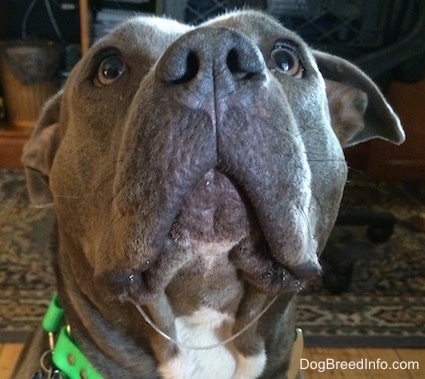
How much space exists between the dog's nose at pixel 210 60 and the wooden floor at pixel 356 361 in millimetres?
1429

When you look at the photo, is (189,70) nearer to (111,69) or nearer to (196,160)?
(196,160)

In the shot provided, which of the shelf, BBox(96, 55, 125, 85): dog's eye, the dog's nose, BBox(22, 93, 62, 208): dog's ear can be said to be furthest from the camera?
the shelf

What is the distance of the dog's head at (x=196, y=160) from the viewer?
0.93 meters

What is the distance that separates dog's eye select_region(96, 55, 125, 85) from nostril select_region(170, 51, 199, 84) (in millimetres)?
301

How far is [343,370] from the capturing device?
217 centimetres

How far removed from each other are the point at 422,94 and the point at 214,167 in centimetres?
276

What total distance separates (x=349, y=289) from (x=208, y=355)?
1.38 m

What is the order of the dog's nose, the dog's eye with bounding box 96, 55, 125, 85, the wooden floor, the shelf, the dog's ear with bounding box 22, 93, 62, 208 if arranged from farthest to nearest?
the shelf
the wooden floor
the dog's ear with bounding box 22, 93, 62, 208
the dog's eye with bounding box 96, 55, 125, 85
the dog's nose

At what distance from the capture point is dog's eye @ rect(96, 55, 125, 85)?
122 centimetres

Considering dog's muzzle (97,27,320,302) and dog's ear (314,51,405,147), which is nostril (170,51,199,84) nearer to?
dog's muzzle (97,27,320,302)

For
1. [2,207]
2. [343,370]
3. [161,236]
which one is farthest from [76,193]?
[2,207]

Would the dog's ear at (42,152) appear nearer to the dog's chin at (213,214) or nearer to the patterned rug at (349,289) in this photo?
the dog's chin at (213,214)

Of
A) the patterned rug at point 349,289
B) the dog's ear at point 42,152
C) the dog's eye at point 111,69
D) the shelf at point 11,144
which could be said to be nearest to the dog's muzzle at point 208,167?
the dog's eye at point 111,69

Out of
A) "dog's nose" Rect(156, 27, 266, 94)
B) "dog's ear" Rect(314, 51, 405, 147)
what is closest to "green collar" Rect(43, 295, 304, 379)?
"dog's nose" Rect(156, 27, 266, 94)
